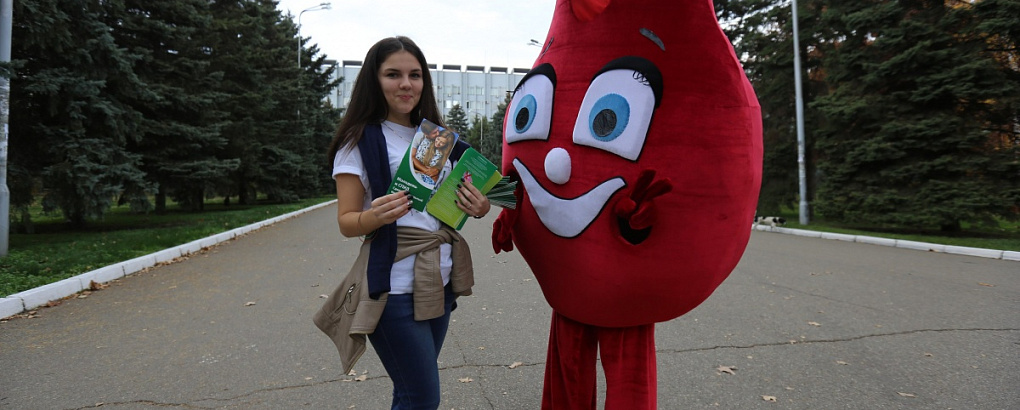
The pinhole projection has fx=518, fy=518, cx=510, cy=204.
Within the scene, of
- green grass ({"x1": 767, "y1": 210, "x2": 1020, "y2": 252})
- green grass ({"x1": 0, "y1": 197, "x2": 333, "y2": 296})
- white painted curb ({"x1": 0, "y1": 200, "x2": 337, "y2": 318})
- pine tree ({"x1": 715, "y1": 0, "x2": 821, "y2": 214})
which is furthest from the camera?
pine tree ({"x1": 715, "y1": 0, "x2": 821, "y2": 214})

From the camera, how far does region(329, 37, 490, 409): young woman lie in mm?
1612

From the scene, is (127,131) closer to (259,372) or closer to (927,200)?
(259,372)

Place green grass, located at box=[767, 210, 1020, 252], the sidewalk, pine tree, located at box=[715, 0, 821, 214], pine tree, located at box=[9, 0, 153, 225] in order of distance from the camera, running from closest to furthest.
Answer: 1. the sidewalk
2. pine tree, located at box=[9, 0, 153, 225]
3. green grass, located at box=[767, 210, 1020, 252]
4. pine tree, located at box=[715, 0, 821, 214]

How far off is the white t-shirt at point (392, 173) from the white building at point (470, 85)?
67547 millimetres

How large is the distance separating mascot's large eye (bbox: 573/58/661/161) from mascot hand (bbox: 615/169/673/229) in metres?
0.11

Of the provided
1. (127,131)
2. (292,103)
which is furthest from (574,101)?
(292,103)

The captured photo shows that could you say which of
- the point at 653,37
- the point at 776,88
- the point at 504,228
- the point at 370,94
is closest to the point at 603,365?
the point at 504,228

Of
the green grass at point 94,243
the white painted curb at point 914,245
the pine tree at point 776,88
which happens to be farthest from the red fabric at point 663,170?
the pine tree at point 776,88

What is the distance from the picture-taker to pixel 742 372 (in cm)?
363

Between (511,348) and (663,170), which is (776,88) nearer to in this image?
(511,348)

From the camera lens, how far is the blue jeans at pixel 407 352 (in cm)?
165

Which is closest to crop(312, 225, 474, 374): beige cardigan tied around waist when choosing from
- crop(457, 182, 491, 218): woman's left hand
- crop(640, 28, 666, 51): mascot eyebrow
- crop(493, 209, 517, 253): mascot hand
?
crop(457, 182, 491, 218): woman's left hand

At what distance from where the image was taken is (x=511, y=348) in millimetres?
4121

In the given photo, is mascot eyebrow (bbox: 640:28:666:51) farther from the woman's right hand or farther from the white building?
the white building
